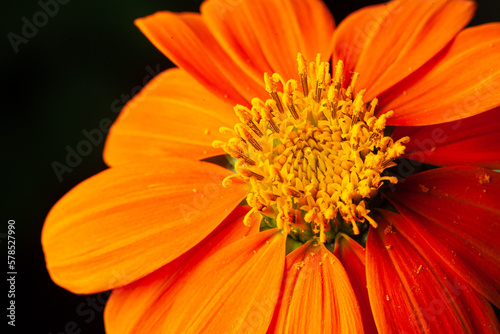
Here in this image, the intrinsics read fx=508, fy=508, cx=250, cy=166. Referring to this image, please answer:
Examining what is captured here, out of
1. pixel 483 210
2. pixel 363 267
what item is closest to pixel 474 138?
pixel 483 210

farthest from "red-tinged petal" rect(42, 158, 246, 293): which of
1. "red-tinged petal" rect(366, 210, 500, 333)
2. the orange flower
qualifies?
"red-tinged petal" rect(366, 210, 500, 333)

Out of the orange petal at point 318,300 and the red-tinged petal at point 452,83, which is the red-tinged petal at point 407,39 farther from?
the orange petal at point 318,300

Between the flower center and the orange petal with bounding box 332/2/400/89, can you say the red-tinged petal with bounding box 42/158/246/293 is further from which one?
the orange petal with bounding box 332/2/400/89

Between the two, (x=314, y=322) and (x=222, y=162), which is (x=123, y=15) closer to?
(x=222, y=162)

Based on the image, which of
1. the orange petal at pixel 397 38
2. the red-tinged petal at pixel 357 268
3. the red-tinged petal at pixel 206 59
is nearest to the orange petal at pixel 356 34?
the orange petal at pixel 397 38

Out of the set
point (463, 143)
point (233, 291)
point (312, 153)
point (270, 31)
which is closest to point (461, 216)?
point (463, 143)

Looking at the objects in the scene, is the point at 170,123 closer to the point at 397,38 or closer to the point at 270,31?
the point at 270,31
